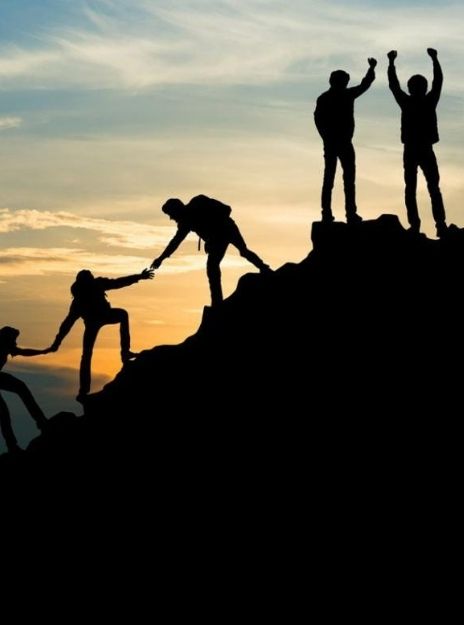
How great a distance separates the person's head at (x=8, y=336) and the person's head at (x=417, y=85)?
1046cm

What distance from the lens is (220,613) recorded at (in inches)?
902

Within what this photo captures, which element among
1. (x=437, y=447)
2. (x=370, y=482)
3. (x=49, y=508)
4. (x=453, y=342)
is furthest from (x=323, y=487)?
(x=49, y=508)

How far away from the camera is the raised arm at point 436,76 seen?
25938 mm

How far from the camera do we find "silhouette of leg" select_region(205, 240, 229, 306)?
27359mm

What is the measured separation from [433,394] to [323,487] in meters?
2.91

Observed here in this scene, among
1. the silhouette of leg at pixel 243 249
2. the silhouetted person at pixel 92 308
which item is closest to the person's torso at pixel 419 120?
the silhouette of leg at pixel 243 249

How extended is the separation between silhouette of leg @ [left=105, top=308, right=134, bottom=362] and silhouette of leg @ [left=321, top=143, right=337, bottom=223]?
5116 mm

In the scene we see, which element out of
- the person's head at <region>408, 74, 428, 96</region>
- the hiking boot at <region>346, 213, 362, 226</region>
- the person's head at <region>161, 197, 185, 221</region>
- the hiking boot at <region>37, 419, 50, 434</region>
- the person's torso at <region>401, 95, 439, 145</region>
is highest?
the person's head at <region>408, 74, 428, 96</region>

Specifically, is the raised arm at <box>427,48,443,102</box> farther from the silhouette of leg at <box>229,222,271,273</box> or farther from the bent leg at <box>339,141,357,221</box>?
the silhouette of leg at <box>229,222,271,273</box>

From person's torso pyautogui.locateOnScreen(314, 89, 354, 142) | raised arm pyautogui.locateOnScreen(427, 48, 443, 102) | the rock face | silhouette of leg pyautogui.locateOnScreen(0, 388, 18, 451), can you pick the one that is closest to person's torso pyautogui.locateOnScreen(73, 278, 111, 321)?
the rock face

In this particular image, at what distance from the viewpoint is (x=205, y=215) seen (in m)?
27.0

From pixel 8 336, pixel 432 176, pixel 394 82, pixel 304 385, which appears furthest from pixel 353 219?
pixel 8 336

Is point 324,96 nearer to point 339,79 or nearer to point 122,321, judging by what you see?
point 339,79

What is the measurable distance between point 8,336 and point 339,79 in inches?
372
